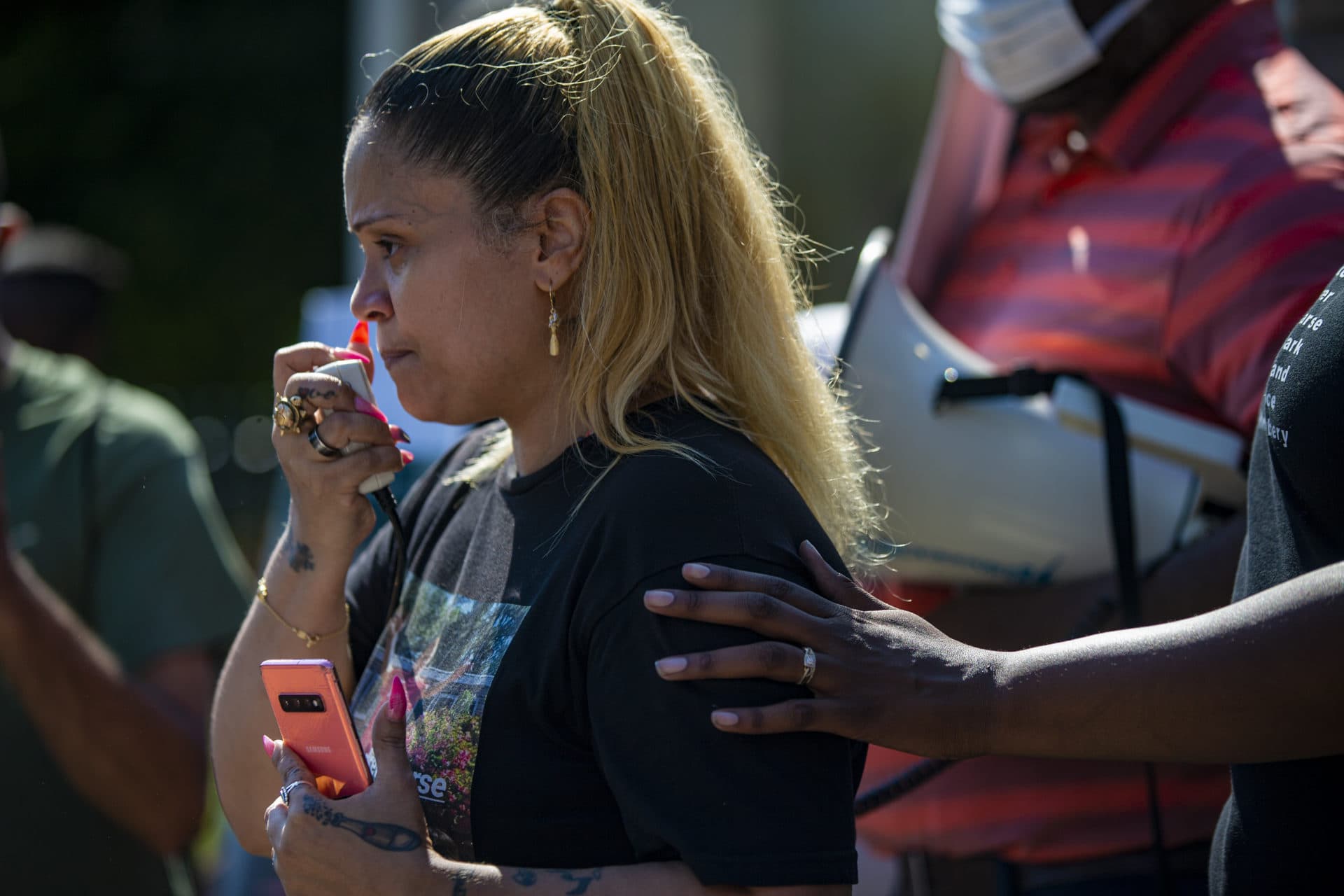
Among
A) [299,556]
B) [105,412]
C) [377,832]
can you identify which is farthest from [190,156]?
[377,832]

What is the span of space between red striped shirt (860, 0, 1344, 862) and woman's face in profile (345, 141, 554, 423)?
1.01m

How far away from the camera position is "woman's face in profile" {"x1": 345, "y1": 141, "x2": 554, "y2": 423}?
1499 mm

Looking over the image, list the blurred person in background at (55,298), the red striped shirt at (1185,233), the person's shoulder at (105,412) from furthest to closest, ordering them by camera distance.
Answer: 1. the blurred person in background at (55,298)
2. the person's shoulder at (105,412)
3. the red striped shirt at (1185,233)

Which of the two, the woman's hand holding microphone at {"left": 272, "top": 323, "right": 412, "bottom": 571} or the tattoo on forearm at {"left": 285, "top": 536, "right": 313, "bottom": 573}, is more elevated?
the woman's hand holding microphone at {"left": 272, "top": 323, "right": 412, "bottom": 571}

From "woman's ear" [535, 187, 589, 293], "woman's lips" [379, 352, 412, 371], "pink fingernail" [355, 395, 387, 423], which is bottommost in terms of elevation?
"pink fingernail" [355, 395, 387, 423]

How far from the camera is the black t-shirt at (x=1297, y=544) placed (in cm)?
131

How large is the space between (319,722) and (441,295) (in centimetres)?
48

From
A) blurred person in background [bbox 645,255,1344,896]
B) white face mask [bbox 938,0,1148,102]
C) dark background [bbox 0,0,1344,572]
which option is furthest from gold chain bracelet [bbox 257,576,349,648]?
dark background [bbox 0,0,1344,572]

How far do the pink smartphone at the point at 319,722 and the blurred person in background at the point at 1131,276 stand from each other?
3.52 ft

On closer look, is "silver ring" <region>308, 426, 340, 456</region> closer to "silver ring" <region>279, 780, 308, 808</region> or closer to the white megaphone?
"silver ring" <region>279, 780, 308, 808</region>

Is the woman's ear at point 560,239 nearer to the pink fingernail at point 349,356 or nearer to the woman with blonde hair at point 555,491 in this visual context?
the woman with blonde hair at point 555,491

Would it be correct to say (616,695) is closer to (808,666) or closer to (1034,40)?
(808,666)

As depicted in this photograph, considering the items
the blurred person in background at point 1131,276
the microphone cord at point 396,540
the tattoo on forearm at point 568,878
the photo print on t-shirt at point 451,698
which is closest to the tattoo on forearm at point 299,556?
the microphone cord at point 396,540

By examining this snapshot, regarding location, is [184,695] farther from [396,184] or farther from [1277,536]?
[1277,536]
